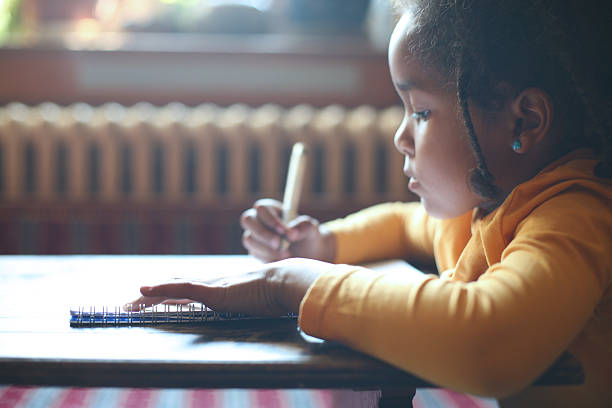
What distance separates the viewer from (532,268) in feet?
1.28

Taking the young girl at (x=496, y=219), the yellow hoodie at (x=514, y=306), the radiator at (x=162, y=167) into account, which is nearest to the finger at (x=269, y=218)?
the young girl at (x=496, y=219)

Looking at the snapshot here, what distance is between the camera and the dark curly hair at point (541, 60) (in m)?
0.48

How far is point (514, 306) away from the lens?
38cm

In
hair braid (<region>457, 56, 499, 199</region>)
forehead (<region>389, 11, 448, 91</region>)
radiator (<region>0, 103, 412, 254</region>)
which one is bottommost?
radiator (<region>0, 103, 412, 254</region>)

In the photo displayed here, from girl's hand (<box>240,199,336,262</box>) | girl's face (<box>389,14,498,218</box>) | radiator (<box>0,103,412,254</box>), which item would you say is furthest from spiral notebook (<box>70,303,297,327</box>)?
radiator (<box>0,103,412,254</box>)

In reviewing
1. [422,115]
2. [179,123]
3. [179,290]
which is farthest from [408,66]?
[179,123]

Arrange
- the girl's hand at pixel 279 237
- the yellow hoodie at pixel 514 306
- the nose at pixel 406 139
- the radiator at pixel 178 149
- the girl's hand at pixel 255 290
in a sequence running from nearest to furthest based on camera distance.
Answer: the yellow hoodie at pixel 514 306 < the girl's hand at pixel 255 290 < the nose at pixel 406 139 < the girl's hand at pixel 279 237 < the radiator at pixel 178 149

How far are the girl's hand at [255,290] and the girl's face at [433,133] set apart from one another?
0.52 feet

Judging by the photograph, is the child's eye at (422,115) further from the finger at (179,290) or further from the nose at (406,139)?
the finger at (179,290)

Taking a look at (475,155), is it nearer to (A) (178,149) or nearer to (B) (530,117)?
(B) (530,117)

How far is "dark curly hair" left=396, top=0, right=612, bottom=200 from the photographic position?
483 mm

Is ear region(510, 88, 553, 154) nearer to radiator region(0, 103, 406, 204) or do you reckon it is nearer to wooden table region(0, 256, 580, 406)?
wooden table region(0, 256, 580, 406)

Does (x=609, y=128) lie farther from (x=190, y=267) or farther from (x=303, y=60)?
(x=303, y=60)

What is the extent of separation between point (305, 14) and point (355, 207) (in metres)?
0.69
